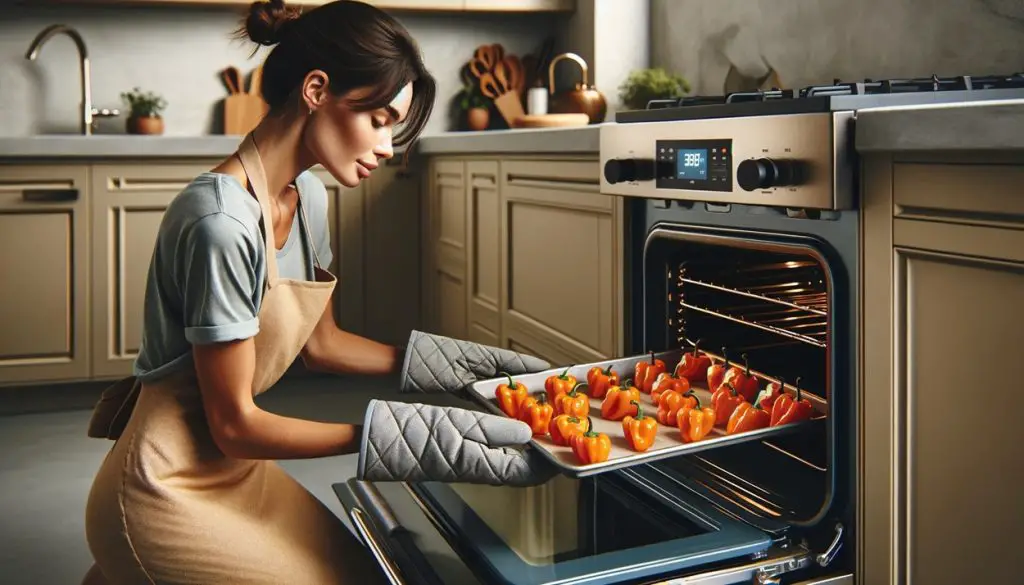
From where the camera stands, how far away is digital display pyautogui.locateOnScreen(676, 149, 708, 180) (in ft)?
4.99

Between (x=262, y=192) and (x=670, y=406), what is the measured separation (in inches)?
25.3

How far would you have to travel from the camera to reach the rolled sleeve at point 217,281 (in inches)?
51.7

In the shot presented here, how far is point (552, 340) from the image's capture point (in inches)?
98.9

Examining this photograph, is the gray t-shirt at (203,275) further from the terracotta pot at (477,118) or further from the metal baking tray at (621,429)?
the terracotta pot at (477,118)

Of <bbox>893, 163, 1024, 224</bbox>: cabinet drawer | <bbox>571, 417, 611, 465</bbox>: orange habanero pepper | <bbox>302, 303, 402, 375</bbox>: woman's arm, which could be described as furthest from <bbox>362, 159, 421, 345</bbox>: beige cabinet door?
<bbox>893, 163, 1024, 224</bbox>: cabinet drawer

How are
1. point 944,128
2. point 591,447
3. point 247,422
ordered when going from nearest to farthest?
point 944,128
point 591,447
point 247,422

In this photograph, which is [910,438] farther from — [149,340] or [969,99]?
[149,340]

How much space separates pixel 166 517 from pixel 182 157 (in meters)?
2.37

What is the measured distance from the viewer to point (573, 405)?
145cm

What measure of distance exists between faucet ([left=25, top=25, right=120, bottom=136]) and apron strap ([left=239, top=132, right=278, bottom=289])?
270 cm

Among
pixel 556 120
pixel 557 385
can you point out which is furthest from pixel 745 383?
pixel 556 120

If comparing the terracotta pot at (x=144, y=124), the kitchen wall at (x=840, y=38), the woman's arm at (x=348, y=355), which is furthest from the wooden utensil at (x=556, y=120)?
the woman's arm at (x=348, y=355)

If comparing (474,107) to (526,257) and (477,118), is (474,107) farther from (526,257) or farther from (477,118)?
(526,257)

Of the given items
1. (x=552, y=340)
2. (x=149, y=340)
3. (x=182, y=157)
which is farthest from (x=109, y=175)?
(x=149, y=340)
